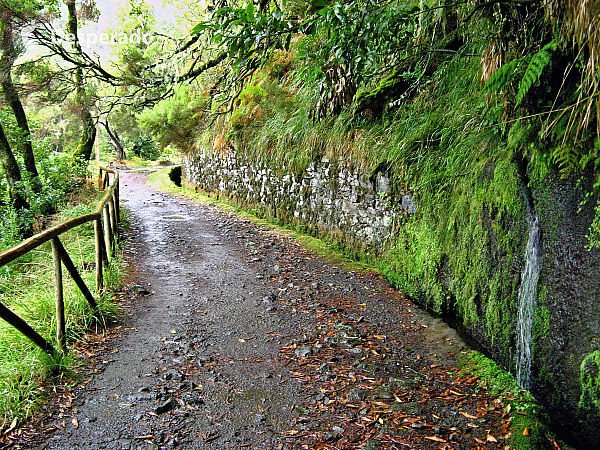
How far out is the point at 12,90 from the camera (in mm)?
8938

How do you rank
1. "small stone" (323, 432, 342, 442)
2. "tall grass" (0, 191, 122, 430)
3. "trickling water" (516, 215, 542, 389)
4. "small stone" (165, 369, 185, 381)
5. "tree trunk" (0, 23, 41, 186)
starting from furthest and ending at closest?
"tree trunk" (0, 23, 41, 186) < "small stone" (165, 369, 185, 381) < "trickling water" (516, 215, 542, 389) < "tall grass" (0, 191, 122, 430) < "small stone" (323, 432, 342, 442)

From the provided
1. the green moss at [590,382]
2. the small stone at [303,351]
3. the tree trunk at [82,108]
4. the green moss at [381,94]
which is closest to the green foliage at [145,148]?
the tree trunk at [82,108]

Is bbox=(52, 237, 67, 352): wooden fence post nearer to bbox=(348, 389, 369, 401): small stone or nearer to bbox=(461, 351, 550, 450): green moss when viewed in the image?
bbox=(348, 389, 369, 401): small stone

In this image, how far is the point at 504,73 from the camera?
3334 mm

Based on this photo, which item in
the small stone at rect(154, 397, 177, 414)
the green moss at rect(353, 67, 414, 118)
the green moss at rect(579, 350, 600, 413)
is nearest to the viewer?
the green moss at rect(579, 350, 600, 413)

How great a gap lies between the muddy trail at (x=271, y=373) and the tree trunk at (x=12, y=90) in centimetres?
519

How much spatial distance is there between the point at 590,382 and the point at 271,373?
259 cm

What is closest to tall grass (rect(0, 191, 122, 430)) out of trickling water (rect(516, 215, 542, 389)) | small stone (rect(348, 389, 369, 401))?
small stone (rect(348, 389, 369, 401))

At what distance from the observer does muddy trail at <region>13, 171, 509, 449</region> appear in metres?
3.31

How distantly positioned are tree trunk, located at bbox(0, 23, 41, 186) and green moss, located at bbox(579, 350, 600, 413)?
983cm

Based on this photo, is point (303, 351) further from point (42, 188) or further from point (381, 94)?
point (42, 188)

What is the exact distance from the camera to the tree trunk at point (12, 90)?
344 inches

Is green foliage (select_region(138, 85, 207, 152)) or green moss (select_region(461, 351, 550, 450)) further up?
green foliage (select_region(138, 85, 207, 152))

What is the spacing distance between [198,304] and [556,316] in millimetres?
4136
